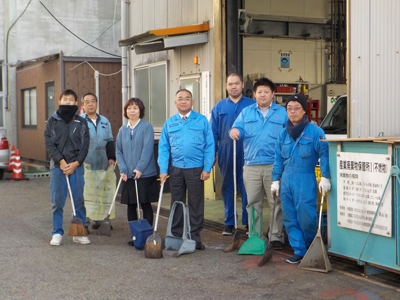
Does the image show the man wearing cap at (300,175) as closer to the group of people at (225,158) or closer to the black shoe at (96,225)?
the group of people at (225,158)

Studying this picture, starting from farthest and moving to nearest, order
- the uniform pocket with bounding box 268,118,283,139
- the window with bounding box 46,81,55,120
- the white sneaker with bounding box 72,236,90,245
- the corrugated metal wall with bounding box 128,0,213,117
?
the window with bounding box 46,81,55,120 → the corrugated metal wall with bounding box 128,0,213,117 → the white sneaker with bounding box 72,236,90,245 → the uniform pocket with bounding box 268,118,283,139

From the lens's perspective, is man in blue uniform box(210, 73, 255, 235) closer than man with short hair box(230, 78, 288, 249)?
No

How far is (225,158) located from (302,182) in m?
1.95

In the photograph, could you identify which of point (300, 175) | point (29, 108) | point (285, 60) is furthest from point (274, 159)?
point (29, 108)

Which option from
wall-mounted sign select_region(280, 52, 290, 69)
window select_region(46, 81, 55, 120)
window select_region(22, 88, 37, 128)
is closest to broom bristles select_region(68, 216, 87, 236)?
wall-mounted sign select_region(280, 52, 290, 69)

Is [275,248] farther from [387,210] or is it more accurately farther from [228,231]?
[387,210]

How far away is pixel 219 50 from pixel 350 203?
5.60m

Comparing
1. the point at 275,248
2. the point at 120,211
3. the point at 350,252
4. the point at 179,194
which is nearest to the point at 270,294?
the point at 350,252

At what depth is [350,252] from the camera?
5695mm

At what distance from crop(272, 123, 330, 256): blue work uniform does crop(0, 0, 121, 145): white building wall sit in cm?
1602

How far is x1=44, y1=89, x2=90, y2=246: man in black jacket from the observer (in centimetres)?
711

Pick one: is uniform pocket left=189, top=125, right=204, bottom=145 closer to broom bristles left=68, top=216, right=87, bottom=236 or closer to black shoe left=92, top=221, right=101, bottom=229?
broom bristles left=68, top=216, right=87, bottom=236

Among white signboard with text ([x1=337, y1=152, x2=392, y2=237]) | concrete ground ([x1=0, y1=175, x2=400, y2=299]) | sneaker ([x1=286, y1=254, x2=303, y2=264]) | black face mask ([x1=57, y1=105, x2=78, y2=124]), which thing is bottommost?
concrete ground ([x1=0, y1=175, x2=400, y2=299])

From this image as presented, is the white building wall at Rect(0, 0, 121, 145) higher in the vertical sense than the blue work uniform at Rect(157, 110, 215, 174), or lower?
higher
